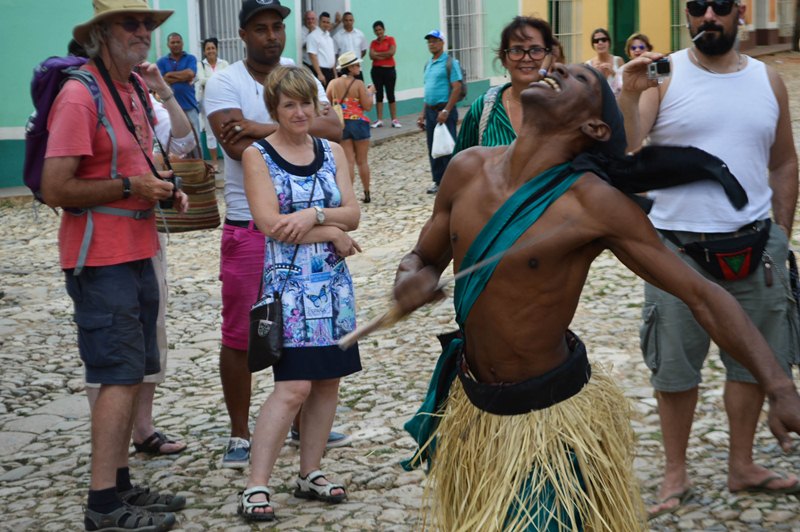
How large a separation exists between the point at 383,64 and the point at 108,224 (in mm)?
17015

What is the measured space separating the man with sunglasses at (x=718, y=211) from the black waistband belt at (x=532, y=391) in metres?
1.26

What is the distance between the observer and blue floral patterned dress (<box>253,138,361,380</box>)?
4.71 meters

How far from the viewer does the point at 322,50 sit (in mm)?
20094

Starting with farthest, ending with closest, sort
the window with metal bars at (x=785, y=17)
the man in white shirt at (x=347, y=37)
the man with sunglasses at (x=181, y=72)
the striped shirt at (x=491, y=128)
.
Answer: the window with metal bars at (x=785, y=17)
the man in white shirt at (x=347, y=37)
the man with sunglasses at (x=181, y=72)
the striped shirt at (x=491, y=128)

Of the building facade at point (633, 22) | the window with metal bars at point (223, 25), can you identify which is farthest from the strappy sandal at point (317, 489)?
the building facade at point (633, 22)

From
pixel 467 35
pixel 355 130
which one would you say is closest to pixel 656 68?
pixel 355 130

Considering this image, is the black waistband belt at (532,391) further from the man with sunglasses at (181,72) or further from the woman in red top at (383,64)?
the woman in red top at (383,64)

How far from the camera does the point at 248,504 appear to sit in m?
4.61

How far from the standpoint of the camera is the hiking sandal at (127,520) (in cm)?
454

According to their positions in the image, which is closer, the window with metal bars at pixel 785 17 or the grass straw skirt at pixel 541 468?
the grass straw skirt at pixel 541 468

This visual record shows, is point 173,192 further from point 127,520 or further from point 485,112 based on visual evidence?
point 485,112

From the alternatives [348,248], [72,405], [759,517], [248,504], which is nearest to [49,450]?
[72,405]

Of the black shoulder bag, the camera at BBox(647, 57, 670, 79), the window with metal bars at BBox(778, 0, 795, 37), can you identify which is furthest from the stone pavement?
the window with metal bars at BBox(778, 0, 795, 37)

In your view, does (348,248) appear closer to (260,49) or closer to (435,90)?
(260,49)
